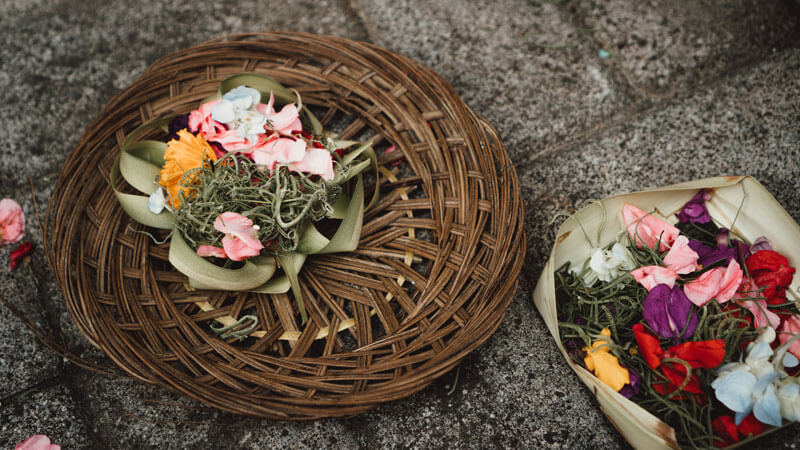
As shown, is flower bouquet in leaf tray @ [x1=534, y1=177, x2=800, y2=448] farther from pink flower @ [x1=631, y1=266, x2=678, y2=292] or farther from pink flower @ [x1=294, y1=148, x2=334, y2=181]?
pink flower @ [x1=294, y1=148, x2=334, y2=181]

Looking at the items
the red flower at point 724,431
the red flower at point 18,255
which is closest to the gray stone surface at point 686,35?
the red flower at point 724,431

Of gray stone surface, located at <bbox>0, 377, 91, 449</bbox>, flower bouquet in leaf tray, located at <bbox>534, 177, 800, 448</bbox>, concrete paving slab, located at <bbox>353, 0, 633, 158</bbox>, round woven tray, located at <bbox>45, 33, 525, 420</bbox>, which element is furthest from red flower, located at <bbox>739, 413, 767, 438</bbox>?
gray stone surface, located at <bbox>0, 377, 91, 449</bbox>

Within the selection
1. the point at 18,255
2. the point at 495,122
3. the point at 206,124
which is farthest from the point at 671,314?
the point at 18,255

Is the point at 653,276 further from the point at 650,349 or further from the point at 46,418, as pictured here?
the point at 46,418

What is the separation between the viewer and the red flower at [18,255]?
1.01 meters

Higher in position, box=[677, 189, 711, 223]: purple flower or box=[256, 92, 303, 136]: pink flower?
box=[256, 92, 303, 136]: pink flower

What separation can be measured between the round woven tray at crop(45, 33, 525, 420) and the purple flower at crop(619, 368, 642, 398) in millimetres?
213

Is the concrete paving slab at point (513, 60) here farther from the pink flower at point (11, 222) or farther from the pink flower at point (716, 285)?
the pink flower at point (11, 222)

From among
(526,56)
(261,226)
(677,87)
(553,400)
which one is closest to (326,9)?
(526,56)

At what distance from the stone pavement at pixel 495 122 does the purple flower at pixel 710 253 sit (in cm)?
21

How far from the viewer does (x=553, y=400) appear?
0.92 m

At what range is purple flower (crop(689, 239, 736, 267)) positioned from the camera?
→ 2.83 ft

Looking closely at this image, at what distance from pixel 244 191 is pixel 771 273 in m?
0.82

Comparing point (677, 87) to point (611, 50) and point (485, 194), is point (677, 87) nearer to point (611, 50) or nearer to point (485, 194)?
point (611, 50)
